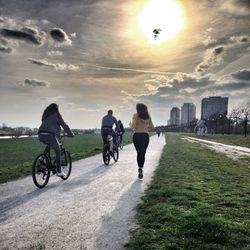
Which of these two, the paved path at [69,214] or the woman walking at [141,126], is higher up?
the woman walking at [141,126]

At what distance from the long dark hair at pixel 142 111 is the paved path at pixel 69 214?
2.24 meters

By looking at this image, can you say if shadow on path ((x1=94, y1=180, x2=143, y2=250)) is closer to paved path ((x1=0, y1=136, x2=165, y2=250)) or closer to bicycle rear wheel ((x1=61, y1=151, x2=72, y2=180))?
paved path ((x1=0, y1=136, x2=165, y2=250))

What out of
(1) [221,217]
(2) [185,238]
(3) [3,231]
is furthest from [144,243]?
(3) [3,231]

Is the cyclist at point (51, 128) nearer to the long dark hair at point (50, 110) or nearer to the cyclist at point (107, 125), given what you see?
the long dark hair at point (50, 110)

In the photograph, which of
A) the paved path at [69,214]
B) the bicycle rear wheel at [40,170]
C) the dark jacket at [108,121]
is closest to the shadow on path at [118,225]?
the paved path at [69,214]

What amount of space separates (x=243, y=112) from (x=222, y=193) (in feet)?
295

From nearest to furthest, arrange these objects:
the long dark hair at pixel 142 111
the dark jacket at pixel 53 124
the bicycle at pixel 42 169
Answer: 1. the bicycle at pixel 42 169
2. the dark jacket at pixel 53 124
3. the long dark hair at pixel 142 111

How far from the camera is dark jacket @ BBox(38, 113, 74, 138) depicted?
9344 millimetres

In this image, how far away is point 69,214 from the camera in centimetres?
611

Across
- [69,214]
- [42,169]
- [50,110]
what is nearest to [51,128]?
[50,110]

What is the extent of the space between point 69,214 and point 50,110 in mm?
4212

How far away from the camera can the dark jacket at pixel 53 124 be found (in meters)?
9.34

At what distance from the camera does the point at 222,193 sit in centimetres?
836

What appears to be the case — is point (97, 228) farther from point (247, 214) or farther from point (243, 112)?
point (243, 112)
